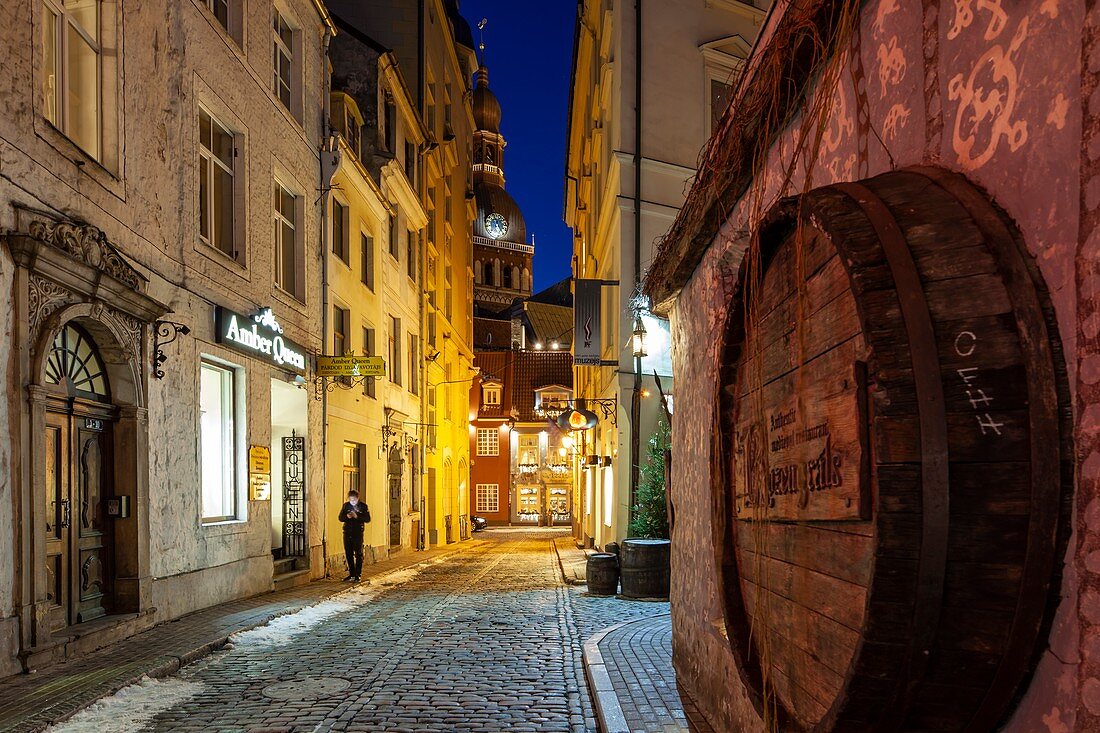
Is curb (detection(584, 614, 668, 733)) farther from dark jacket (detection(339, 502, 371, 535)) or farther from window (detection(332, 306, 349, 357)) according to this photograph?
window (detection(332, 306, 349, 357))

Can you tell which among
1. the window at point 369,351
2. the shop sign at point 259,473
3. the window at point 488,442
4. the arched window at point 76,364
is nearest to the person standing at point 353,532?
the shop sign at point 259,473

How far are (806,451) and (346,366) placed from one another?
1524 cm

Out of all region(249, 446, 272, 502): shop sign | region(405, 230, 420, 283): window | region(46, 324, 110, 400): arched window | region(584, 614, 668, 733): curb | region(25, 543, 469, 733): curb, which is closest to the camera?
region(584, 614, 668, 733): curb

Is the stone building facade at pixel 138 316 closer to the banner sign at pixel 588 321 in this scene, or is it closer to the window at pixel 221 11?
the window at pixel 221 11

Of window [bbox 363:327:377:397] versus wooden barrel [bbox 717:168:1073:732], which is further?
window [bbox 363:327:377:397]

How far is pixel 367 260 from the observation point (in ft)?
73.8

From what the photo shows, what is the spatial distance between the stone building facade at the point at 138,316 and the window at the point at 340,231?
352 centimetres

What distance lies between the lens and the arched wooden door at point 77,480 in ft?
28.8

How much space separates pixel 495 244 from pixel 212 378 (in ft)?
226

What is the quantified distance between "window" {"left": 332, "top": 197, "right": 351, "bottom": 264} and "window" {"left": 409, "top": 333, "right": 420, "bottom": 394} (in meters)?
8.06

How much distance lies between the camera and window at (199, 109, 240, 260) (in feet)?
41.2

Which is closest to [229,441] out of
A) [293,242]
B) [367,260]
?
[293,242]

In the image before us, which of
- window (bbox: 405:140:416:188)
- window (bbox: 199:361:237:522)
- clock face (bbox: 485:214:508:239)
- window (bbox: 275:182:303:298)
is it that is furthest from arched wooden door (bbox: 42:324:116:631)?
clock face (bbox: 485:214:508:239)

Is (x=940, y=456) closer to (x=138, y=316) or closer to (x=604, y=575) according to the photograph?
(x=138, y=316)
